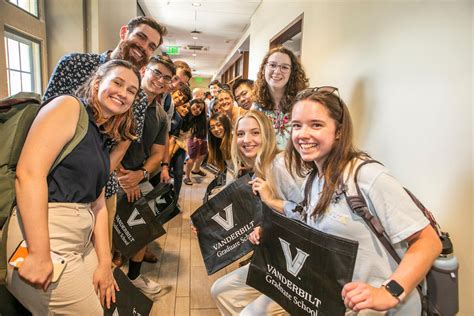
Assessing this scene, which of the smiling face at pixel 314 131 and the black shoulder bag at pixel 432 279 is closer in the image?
the black shoulder bag at pixel 432 279

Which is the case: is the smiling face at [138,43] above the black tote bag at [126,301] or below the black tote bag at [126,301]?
above

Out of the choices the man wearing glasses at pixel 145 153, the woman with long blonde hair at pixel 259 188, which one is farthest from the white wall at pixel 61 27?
the woman with long blonde hair at pixel 259 188

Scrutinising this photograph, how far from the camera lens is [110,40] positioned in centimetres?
453

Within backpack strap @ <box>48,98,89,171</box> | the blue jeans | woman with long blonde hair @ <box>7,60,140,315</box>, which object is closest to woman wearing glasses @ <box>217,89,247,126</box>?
the blue jeans

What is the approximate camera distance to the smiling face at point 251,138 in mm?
1794

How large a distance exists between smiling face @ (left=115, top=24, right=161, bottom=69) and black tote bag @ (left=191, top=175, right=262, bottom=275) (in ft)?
3.17

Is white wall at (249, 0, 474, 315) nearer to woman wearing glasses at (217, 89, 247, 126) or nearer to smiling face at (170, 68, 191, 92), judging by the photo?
woman wearing glasses at (217, 89, 247, 126)

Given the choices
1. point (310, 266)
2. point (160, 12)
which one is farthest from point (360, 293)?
point (160, 12)

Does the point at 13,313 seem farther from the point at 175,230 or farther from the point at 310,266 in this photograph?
the point at 175,230

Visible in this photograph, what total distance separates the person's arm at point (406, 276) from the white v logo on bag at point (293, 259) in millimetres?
176

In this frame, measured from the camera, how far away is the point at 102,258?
1.29m

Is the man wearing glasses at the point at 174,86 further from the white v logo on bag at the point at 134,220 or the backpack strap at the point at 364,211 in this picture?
the backpack strap at the point at 364,211

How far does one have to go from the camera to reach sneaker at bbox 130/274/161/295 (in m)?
2.09

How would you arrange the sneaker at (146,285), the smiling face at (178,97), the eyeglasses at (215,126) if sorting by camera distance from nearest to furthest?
the sneaker at (146,285), the eyeglasses at (215,126), the smiling face at (178,97)
